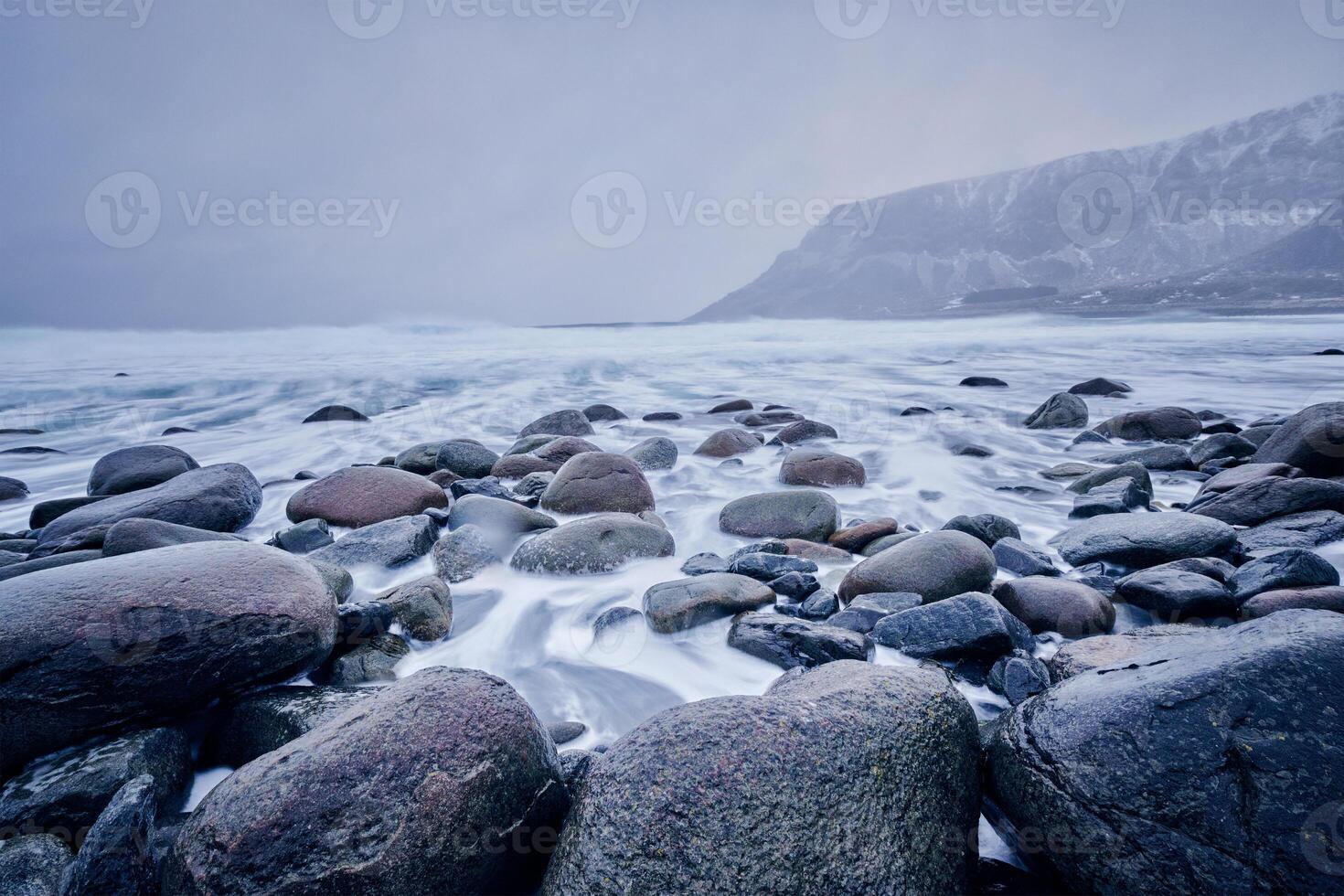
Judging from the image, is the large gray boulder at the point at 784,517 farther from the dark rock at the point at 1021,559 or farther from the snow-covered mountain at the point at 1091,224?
the snow-covered mountain at the point at 1091,224

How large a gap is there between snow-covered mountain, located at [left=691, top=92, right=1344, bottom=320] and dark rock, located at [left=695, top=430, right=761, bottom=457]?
251 ft

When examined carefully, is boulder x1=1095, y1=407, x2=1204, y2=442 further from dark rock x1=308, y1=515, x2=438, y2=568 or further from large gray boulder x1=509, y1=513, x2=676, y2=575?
dark rock x1=308, y1=515, x2=438, y2=568

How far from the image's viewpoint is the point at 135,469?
4926 mm

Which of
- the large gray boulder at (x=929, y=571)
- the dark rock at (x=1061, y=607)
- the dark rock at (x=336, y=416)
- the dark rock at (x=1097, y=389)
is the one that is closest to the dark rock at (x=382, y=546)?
the large gray boulder at (x=929, y=571)

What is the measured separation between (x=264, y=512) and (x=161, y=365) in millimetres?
21158

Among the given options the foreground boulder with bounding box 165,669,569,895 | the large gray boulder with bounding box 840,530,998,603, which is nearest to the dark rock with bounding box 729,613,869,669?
the large gray boulder with bounding box 840,530,998,603

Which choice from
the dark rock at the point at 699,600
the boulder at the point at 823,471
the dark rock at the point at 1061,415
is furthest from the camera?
the dark rock at the point at 1061,415

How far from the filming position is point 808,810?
1.28 m

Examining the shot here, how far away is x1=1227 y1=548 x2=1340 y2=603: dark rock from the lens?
2.55 m

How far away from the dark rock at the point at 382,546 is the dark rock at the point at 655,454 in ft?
7.78

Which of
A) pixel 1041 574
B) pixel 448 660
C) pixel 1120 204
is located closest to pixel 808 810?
pixel 448 660

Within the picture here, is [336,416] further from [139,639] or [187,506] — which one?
[139,639]

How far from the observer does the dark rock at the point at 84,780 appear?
159 centimetres

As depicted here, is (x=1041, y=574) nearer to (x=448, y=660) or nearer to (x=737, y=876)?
(x=737, y=876)
